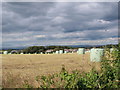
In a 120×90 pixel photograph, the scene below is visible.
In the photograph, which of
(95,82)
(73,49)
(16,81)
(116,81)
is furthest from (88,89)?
(73,49)

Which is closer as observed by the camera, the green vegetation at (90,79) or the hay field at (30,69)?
the green vegetation at (90,79)

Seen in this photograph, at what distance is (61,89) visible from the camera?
11.1ft

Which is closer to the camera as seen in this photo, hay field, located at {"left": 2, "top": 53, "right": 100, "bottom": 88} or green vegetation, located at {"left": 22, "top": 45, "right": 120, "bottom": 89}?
green vegetation, located at {"left": 22, "top": 45, "right": 120, "bottom": 89}

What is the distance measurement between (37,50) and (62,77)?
40.1 m

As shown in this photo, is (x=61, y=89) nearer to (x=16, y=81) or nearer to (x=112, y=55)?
(x=16, y=81)

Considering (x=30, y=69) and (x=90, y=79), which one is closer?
(x=90, y=79)

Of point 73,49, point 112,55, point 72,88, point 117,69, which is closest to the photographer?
point 72,88

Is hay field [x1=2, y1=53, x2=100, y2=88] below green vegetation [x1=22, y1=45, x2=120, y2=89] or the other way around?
below

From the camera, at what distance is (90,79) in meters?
3.97

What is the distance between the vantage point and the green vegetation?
140 inches

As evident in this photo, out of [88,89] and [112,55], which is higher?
[112,55]

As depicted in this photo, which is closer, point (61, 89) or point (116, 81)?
point (61, 89)

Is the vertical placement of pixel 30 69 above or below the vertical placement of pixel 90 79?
below

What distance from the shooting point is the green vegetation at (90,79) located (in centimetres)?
355
